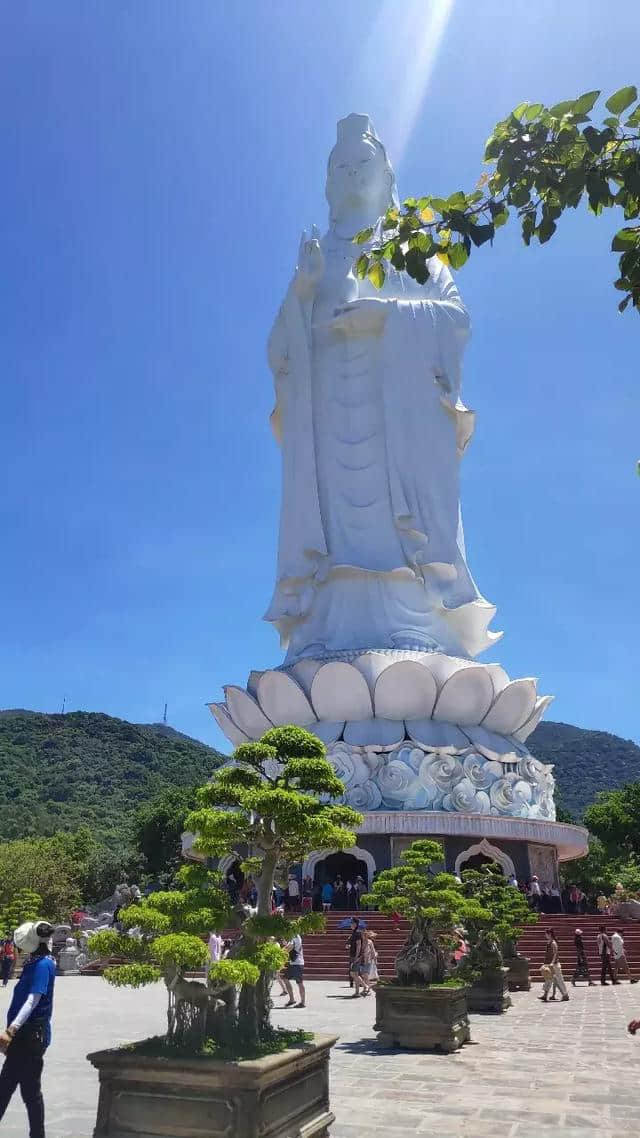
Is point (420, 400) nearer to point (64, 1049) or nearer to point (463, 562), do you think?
point (463, 562)

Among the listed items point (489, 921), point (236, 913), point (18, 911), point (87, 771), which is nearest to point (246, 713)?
point (18, 911)

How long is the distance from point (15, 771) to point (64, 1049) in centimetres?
6247

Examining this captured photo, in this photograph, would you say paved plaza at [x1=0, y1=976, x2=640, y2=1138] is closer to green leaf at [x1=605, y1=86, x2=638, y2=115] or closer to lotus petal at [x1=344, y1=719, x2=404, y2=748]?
green leaf at [x1=605, y1=86, x2=638, y2=115]

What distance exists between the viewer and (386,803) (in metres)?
19.2

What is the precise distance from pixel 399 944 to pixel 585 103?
1399 centimetres

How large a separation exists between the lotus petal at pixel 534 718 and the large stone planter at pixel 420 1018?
15.1 meters

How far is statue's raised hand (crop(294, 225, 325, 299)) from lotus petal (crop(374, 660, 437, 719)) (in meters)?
9.91

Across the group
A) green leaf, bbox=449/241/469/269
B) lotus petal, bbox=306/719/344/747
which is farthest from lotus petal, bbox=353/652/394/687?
green leaf, bbox=449/241/469/269

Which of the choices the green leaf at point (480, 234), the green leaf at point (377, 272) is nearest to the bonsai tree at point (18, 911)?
the green leaf at point (377, 272)

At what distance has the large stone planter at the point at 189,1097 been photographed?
152 inches

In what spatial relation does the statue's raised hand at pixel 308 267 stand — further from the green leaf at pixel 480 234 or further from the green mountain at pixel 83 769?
the green mountain at pixel 83 769

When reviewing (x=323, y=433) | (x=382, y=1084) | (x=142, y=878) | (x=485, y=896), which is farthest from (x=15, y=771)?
(x=382, y=1084)

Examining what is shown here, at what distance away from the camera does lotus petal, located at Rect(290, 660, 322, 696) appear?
20.8 metres

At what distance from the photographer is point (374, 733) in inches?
796
